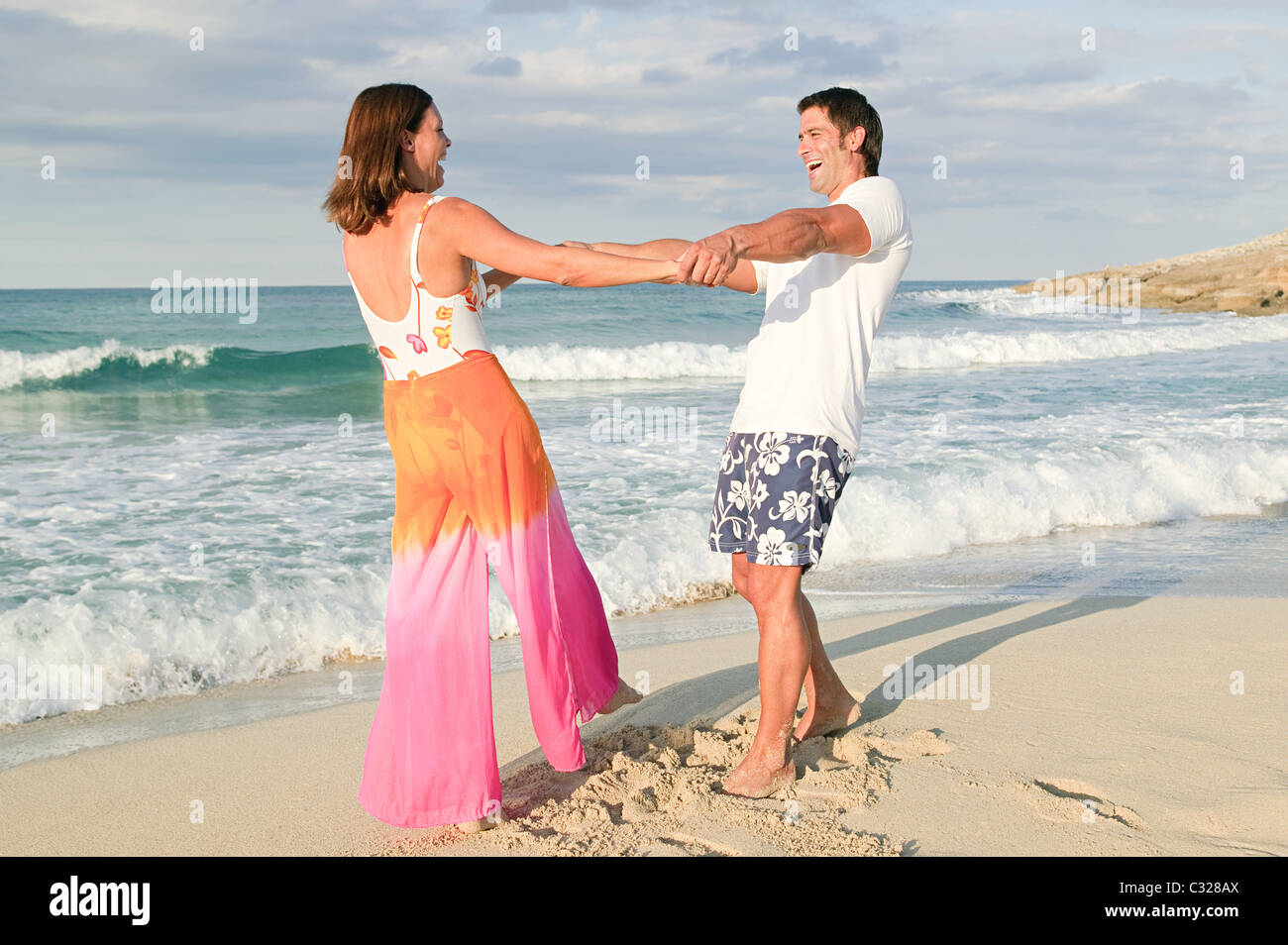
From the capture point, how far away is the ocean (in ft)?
18.4

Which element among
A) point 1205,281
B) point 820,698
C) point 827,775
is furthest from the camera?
Result: point 1205,281

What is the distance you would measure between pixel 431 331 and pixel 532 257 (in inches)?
15.4

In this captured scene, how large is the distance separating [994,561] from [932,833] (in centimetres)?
460

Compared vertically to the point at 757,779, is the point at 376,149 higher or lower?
higher

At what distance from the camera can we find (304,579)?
6121 millimetres

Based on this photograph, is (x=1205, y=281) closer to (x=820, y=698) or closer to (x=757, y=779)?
(x=820, y=698)

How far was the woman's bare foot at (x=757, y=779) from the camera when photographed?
3.32m

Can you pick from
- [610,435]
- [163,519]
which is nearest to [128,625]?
[163,519]

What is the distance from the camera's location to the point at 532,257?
9.04 ft

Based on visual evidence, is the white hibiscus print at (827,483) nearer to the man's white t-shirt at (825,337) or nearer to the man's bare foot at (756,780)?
the man's white t-shirt at (825,337)

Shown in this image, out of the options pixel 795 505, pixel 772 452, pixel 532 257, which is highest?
pixel 532 257

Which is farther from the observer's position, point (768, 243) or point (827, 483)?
point (827, 483)

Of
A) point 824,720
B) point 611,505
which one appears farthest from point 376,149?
point 611,505

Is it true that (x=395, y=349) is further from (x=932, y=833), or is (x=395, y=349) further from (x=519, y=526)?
(x=932, y=833)
